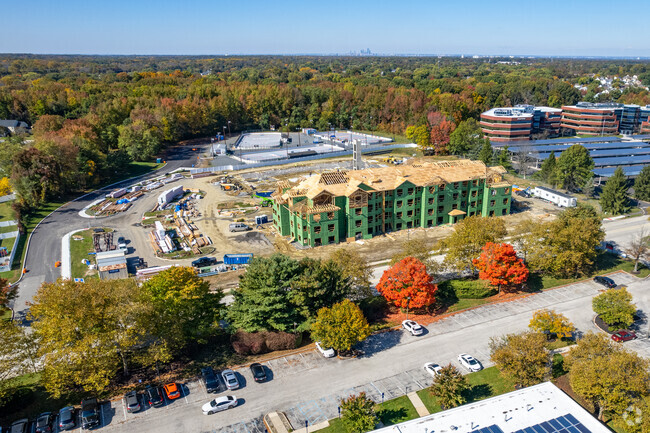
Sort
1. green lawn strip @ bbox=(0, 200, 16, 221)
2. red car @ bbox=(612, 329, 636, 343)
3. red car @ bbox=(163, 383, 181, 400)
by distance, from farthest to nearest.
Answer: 1. green lawn strip @ bbox=(0, 200, 16, 221)
2. red car @ bbox=(612, 329, 636, 343)
3. red car @ bbox=(163, 383, 181, 400)

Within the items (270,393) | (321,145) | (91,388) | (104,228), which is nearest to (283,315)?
(270,393)

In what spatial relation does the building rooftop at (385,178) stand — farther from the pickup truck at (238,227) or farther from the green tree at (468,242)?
the green tree at (468,242)

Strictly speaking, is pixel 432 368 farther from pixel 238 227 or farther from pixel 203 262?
pixel 238 227

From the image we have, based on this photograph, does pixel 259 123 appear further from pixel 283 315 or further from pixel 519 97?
pixel 283 315

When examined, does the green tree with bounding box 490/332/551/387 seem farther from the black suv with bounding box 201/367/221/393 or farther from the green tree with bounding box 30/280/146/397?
the green tree with bounding box 30/280/146/397

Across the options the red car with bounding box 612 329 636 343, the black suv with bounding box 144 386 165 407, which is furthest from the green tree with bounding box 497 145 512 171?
the black suv with bounding box 144 386 165 407

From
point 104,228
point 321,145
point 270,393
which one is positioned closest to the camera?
point 270,393
